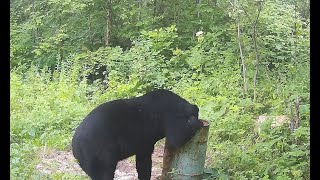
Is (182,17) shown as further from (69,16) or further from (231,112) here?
(231,112)

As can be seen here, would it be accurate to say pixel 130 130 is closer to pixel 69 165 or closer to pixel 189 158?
pixel 189 158

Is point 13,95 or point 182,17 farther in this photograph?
point 182,17

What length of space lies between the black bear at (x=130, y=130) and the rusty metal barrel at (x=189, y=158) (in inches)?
4.5

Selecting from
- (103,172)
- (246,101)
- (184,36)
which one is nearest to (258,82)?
(246,101)

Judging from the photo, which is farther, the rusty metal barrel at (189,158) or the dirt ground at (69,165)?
the dirt ground at (69,165)

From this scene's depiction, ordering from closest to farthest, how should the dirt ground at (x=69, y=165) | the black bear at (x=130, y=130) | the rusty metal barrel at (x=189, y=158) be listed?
the black bear at (x=130, y=130)
the rusty metal barrel at (x=189, y=158)
the dirt ground at (x=69, y=165)

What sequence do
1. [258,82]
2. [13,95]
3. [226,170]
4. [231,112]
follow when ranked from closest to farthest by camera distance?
[226,170] < [231,112] < [13,95] < [258,82]

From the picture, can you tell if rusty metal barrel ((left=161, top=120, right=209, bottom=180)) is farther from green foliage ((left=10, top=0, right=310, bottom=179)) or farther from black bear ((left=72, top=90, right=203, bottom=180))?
green foliage ((left=10, top=0, right=310, bottom=179))

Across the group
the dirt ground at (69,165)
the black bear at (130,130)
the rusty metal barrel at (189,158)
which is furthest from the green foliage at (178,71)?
the black bear at (130,130)

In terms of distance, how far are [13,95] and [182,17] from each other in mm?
5648

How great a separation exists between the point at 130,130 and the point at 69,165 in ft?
5.99

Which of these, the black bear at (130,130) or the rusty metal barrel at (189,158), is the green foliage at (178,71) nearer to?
the rusty metal barrel at (189,158)

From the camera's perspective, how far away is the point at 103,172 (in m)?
5.14

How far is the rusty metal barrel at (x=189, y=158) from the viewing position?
5.61 m
